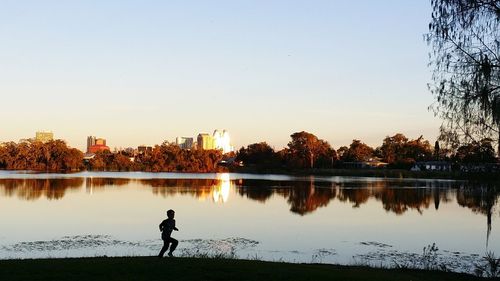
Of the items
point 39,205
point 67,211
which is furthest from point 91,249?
point 39,205

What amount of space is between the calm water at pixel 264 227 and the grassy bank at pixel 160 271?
538cm

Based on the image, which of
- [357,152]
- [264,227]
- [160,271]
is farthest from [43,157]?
[160,271]

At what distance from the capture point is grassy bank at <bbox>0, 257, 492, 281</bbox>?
37.8 ft

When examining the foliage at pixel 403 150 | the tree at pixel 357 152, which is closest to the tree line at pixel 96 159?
the tree at pixel 357 152

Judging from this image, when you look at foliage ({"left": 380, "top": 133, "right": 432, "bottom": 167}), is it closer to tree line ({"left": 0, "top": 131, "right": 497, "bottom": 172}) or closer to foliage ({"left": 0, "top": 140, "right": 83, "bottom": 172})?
tree line ({"left": 0, "top": 131, "right": 497, "bottom": 172})

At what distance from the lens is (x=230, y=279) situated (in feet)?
38.3

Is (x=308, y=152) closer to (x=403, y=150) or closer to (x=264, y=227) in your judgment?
(x=403, y=150)

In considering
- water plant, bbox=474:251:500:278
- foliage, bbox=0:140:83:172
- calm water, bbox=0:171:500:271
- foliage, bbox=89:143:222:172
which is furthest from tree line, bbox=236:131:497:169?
water plant, bbox=474:251:500:278

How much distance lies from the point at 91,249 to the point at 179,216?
12.4m

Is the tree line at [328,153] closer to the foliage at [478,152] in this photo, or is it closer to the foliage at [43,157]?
the foliage at [43,157]

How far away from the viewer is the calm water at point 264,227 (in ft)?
69.1

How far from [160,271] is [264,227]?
17394 millimetres

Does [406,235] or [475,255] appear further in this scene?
[406,235]

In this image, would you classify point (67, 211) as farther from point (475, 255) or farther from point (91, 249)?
point (475, 255)
